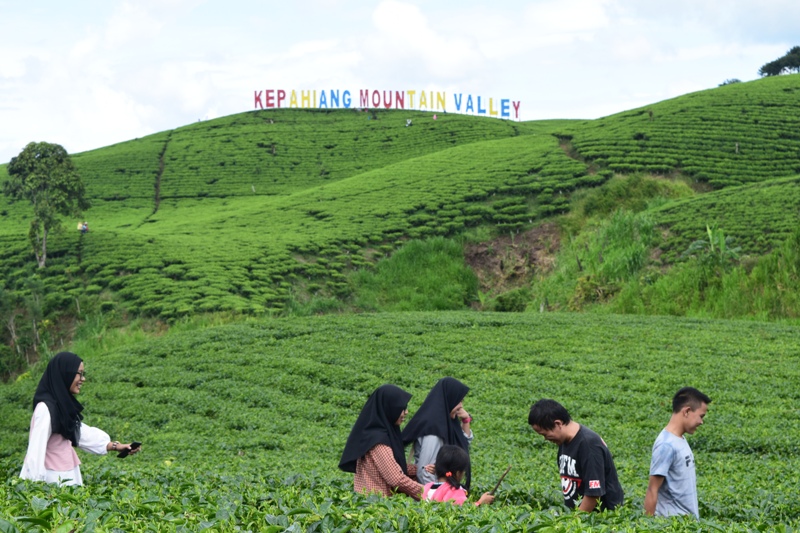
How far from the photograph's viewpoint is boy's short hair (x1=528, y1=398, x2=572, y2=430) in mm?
6551

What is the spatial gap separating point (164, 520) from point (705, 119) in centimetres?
5100

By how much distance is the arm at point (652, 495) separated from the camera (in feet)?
21.4

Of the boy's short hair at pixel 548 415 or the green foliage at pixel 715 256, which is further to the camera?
the green foliage at pixel 715 256

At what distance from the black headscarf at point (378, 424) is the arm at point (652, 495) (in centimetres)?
209

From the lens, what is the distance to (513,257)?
120 feet

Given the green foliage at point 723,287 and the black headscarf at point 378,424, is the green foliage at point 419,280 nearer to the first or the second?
the green foliage at point 723,287

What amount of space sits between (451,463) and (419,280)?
28298 mm

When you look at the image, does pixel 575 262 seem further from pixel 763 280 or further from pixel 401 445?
pixel 401 445

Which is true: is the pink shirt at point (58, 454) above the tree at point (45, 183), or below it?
below

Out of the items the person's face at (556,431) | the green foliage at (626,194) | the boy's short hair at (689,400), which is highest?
the green foliage at (626,194)

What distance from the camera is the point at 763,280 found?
26141mm

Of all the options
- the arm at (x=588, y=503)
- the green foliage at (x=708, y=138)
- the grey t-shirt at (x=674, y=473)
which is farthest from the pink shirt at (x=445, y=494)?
the green foliage at (x=708, y=138)

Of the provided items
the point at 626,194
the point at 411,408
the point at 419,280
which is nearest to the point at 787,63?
the point at 626,194

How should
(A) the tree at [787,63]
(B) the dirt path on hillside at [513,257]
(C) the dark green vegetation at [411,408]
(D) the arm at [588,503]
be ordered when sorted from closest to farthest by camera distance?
(C) the dark green vegetation at [411,408] < (D) the arm at [588,503] < (B) the dirt path on hillside at [513,257] < (A) the tree at [787,63]
